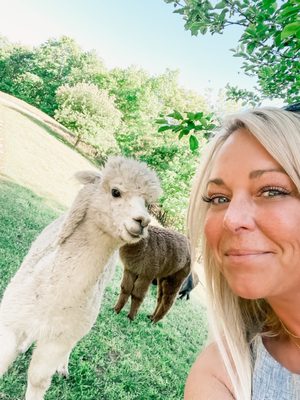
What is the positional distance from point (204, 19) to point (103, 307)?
4.34 meters

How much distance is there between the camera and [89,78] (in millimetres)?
37656

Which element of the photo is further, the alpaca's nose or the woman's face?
the alpaca's nose

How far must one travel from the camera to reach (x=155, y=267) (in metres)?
5.93

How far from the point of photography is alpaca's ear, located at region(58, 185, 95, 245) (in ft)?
9.91

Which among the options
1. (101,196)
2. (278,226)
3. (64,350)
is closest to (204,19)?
(101,196)

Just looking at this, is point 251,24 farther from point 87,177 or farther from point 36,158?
point 36,158

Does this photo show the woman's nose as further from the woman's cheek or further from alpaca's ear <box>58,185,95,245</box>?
alpaca's ear <box>58,185,95,245</box>

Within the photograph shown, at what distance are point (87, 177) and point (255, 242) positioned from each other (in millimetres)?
2101

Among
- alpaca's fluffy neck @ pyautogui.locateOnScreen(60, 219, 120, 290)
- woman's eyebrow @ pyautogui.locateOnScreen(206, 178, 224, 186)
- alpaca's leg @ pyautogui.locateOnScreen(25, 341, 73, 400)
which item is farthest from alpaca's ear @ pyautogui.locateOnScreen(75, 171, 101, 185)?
woman's eyebrow @ pyautogui.locateOnScreen(206, 178, 224, 186)

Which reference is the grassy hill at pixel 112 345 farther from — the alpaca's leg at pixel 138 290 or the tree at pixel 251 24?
the tree at pixel 251 24

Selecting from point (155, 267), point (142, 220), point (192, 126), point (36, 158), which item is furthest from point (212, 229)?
point (36, 158)

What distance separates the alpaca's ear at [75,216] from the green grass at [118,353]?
1.44 meters

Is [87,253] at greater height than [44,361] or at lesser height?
greater

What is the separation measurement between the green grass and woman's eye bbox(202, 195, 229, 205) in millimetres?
2620
